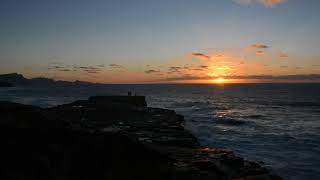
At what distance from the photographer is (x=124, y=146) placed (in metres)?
11.6

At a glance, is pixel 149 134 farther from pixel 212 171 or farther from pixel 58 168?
pixel 58 168

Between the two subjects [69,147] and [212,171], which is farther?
[212,171]

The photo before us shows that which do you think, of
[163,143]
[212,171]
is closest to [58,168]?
[212,171]

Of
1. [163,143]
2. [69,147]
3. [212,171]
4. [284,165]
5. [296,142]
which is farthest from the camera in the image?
[296,142]

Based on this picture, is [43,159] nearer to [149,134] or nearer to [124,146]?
[124,146]

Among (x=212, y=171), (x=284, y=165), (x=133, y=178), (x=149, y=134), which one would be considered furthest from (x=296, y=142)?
(x=133, y=178)

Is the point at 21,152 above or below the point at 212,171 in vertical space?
above

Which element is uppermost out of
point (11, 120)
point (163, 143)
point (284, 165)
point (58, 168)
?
point (11, 120)

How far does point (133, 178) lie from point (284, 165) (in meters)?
24.9

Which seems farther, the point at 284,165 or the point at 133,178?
the point at 284,165

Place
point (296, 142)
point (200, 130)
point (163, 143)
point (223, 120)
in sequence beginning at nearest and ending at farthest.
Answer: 1. point (163, 143)
2. point (296, 142)
3. point (200, 130)
4. point (223, 120)

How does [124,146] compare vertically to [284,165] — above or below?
above

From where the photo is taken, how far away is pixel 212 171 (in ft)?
58.9

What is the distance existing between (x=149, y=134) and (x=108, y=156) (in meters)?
22.6
